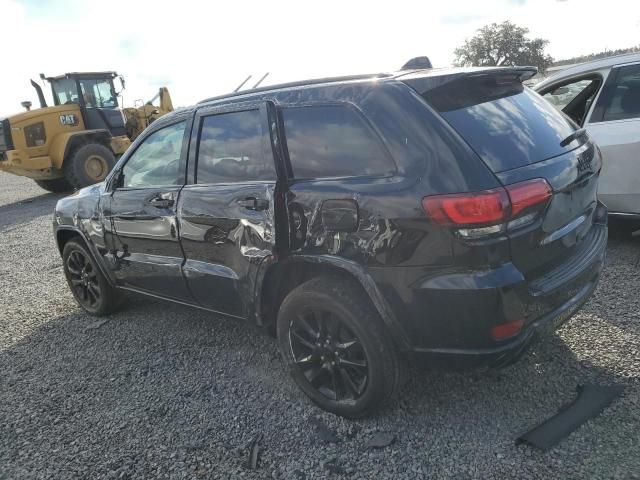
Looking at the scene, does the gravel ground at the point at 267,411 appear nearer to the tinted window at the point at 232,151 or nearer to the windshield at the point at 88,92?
the tinted window at the point at 232,151

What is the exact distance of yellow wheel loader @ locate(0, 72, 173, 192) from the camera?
12.4 m

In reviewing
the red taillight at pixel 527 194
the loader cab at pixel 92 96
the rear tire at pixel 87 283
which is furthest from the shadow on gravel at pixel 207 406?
the loader cab at pixel 92 96

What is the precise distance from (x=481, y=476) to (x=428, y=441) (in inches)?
13.1

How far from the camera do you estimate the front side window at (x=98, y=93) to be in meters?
13.1

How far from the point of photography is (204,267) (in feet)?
10.6

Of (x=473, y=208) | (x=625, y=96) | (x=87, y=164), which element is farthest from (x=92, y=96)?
(x=473, y=208)

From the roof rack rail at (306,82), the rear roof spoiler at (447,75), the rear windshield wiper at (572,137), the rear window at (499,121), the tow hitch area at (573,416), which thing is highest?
the roof rack rail at (306,82)

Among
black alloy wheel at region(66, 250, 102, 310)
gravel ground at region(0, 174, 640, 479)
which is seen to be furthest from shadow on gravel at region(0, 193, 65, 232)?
gravel ground at region(0, 174, 640, 479)

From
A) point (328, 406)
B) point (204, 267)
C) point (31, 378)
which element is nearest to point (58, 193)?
point (31, 378)

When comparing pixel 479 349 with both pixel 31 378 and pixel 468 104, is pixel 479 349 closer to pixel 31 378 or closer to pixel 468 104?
pixel 468 104

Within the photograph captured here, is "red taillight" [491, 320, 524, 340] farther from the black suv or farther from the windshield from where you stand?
the windshield

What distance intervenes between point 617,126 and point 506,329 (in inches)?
122

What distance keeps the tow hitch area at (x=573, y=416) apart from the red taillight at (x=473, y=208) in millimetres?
1089

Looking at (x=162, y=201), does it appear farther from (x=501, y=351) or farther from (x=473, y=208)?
(x=501, y=351)
